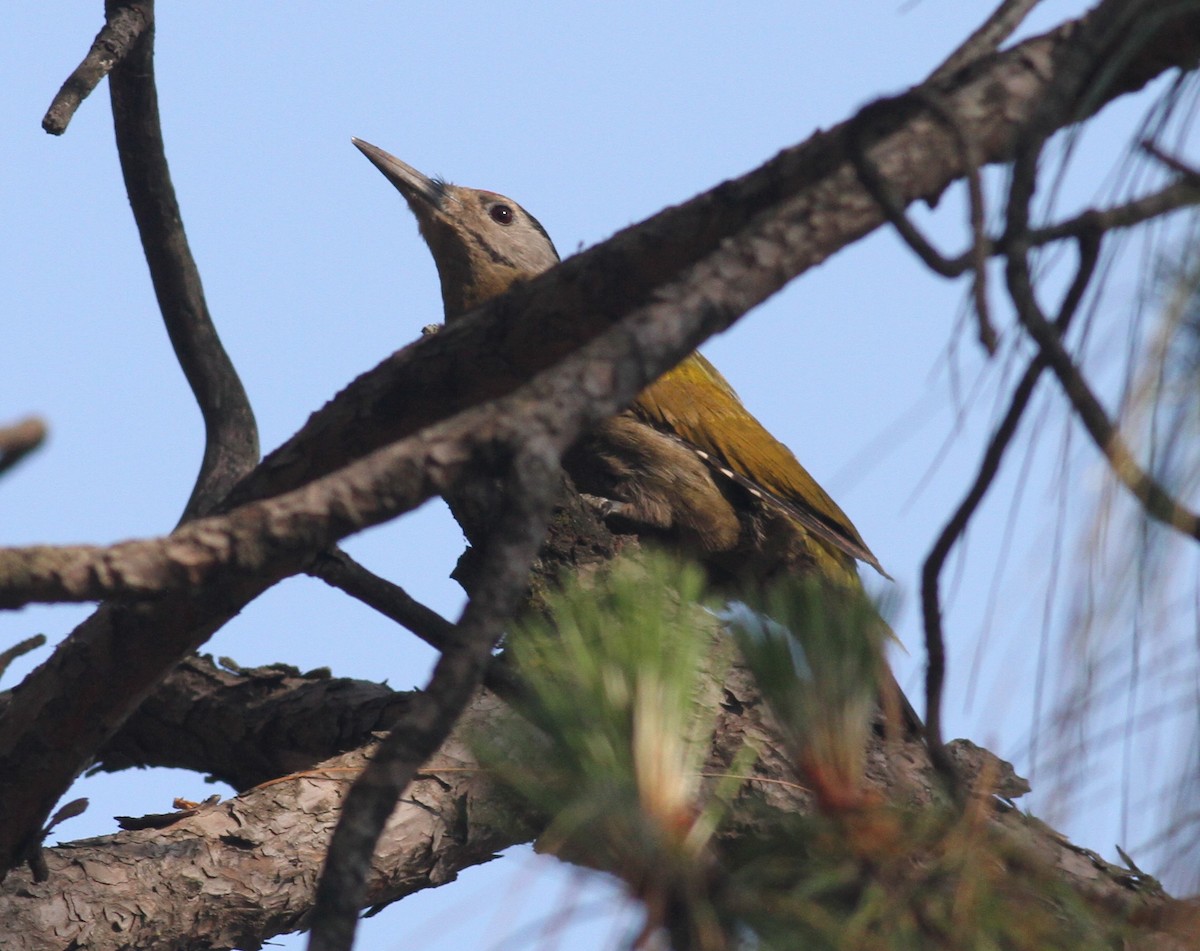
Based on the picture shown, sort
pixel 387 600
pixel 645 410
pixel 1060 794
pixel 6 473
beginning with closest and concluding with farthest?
1. pixel 6 473
2. pixel 1060 794
3. pixel 387 600
4. pixel 645 410

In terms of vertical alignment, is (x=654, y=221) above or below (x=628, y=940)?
above

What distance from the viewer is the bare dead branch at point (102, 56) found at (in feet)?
10.7

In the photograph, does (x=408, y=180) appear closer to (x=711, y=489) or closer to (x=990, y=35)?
(x=711, y=489)

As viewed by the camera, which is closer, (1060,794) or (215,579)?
(215,579)

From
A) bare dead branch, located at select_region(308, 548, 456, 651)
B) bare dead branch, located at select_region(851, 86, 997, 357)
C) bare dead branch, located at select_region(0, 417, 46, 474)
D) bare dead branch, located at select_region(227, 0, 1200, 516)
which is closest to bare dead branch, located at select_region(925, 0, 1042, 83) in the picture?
bare dead branch, located at select_region(227, 0, 1200, 516)

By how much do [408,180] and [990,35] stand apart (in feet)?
17.2

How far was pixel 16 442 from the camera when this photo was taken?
1.13m

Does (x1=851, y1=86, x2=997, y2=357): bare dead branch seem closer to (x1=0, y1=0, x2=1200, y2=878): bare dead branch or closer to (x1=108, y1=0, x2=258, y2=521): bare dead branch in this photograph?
(x1=0, y1=0, x2=1200, y2=878): bare dead branch

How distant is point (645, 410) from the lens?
5.75m

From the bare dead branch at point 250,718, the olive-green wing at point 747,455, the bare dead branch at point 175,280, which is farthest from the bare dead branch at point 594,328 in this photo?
the olive-green wing at point 747,455

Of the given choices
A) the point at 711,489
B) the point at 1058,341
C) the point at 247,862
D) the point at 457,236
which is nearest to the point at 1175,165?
the point at 1058,341

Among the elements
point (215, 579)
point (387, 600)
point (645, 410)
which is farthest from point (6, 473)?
point (645, 410)

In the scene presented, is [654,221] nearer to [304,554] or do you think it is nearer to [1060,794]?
[304,554]

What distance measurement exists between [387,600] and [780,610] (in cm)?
148
